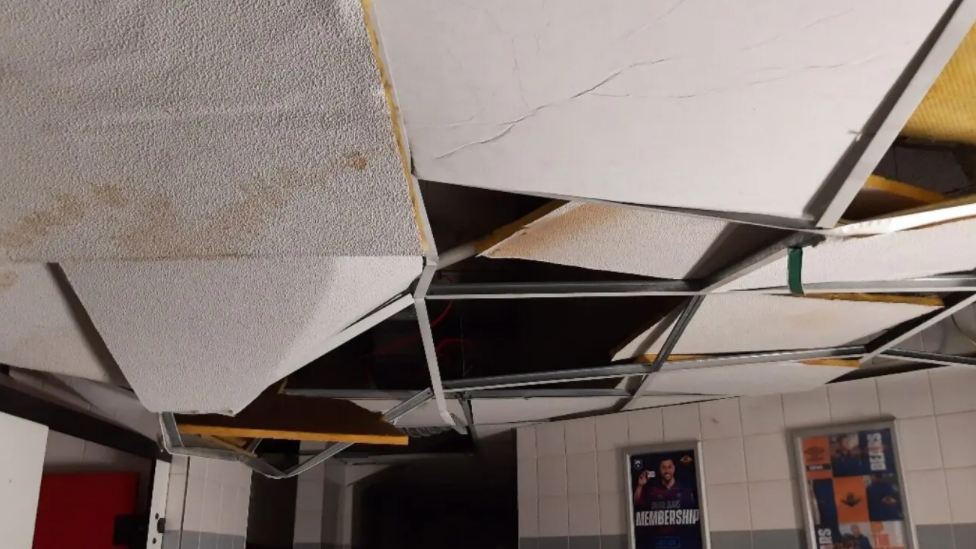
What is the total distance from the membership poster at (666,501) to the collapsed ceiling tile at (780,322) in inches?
33.9

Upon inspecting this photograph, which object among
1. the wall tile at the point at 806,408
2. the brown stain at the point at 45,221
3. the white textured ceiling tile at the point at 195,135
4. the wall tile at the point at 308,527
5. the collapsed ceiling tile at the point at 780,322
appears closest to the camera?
the white textured ceiling tile at the point at 195,135

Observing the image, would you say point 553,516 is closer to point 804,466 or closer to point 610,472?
point 610,472

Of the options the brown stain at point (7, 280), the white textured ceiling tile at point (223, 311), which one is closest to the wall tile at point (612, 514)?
the white textured ceiling tile at point (223, 311)

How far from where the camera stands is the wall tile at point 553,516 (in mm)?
3309

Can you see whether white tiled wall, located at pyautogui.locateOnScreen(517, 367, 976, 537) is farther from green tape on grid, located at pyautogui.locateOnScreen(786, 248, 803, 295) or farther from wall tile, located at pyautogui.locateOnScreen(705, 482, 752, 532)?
green tape on grid, located at pyautogui.locateOnScreen(786, 248, 803, 295)

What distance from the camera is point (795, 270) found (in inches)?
62.8

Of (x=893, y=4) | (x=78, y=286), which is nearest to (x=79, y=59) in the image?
(x=78, y=286)

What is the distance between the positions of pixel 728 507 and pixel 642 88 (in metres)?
2.47

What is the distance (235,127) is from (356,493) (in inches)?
156

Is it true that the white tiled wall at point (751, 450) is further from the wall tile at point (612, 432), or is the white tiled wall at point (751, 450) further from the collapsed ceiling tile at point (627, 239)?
the collapsed ceiling tile at point (627, 239)

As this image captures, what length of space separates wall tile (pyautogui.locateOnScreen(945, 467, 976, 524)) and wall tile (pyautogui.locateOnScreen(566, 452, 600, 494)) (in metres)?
1.35

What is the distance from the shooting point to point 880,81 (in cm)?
96

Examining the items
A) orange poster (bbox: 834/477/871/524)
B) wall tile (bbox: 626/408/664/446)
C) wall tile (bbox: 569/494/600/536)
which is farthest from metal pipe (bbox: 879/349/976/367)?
wall tile (bbox: 569/494/600/536)

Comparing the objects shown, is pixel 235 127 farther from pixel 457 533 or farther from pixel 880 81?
pixel 457 533
